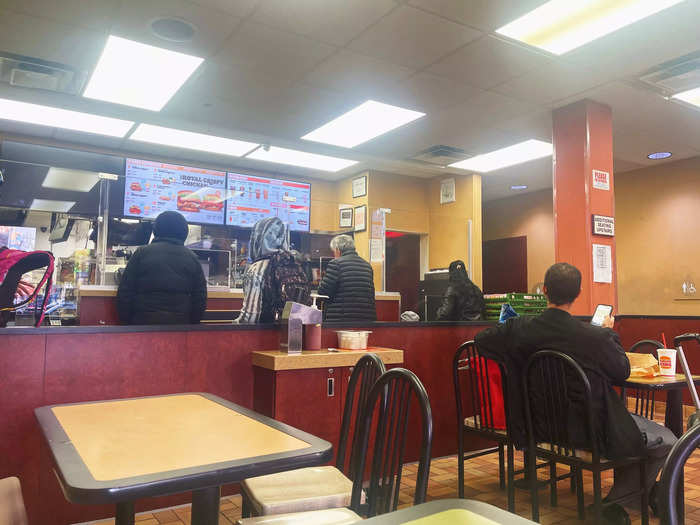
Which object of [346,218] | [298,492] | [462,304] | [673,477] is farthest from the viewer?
[346,218]

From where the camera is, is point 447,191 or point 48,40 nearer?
point 48,40

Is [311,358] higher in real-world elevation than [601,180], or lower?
lower

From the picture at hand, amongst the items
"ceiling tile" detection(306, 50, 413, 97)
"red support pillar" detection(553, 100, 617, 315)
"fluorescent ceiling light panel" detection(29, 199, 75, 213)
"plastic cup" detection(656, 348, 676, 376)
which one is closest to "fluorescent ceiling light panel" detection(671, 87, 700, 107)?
"red support pillar" detection(553, 100, 617, 315)

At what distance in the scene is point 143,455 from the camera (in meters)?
1.20

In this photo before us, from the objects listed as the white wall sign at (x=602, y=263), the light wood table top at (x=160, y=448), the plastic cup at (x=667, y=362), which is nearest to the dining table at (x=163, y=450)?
the light wood table top at (x=160, y=448)

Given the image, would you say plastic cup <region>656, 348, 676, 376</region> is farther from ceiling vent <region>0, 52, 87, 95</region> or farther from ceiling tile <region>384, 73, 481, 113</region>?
ceiling vent <region>0, 52, 87, 95</region>

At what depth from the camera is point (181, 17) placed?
10.7ft

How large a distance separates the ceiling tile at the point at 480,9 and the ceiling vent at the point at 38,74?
265 cm

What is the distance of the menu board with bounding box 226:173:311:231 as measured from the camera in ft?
18.0

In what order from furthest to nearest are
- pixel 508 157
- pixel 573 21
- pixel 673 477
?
pixel 508 157 < pixel 573 21 < pixel 673 477

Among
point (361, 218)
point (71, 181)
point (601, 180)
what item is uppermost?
point (601, 180)

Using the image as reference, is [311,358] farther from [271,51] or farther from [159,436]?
[271,51]

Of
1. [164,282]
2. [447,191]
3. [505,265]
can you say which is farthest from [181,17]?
[505,265]

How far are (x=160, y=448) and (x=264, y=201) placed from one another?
4.92 m
